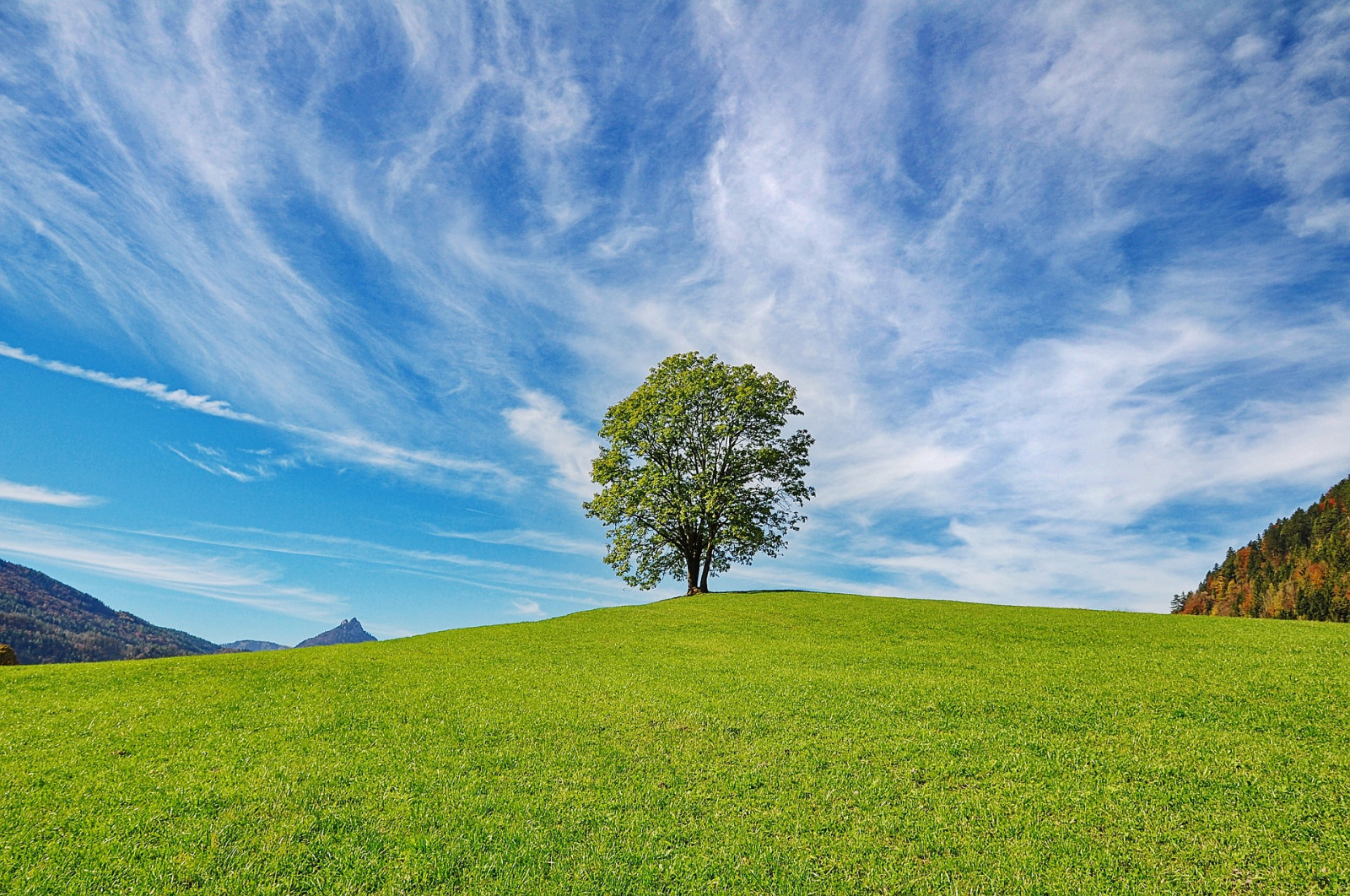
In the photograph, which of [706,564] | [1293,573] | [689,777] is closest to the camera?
[689,777]

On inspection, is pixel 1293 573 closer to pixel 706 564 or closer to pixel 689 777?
pixel 706 564

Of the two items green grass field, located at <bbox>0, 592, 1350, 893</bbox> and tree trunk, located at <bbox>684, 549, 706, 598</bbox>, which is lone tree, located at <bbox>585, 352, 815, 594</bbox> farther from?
green grass field, located at <bbox>0, 592, 1350, 893</bbox>

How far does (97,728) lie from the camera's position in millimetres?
15859

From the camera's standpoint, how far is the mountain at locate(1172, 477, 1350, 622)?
112188mm

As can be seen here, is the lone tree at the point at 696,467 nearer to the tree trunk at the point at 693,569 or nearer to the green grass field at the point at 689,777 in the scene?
the tree trunk at the point at 693,569

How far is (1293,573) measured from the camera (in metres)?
141

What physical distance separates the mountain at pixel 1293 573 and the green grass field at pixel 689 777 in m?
126

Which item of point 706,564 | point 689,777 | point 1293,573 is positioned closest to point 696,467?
point 706,564

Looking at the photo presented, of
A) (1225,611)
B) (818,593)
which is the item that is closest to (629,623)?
(818,593)

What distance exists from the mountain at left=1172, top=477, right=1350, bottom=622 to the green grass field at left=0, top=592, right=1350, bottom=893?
4955 inches

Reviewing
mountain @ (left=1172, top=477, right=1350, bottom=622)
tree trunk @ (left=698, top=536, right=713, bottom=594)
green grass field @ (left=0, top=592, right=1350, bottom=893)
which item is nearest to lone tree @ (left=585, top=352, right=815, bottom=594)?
tree trunk @ (left=698, top=536, right=713, bottom=594)

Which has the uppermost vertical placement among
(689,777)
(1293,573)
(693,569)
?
(1293,573)

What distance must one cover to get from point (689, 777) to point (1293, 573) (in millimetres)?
186296

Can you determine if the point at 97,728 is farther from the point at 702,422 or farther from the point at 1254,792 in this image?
the point at 702,422
